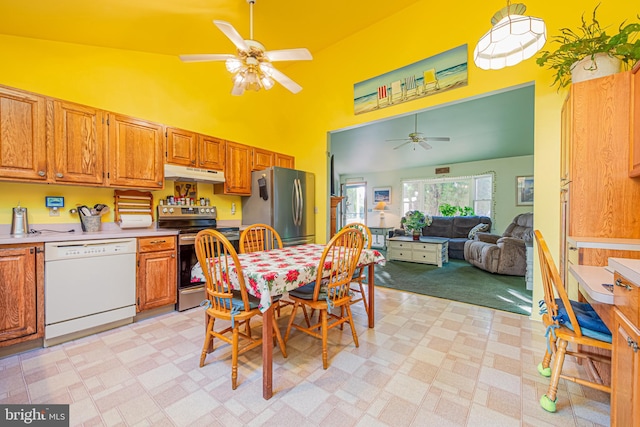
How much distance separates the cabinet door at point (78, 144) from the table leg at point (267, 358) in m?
2.27

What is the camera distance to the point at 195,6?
2463 millimetres

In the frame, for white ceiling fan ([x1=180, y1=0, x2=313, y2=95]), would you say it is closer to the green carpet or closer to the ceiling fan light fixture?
the ceiling fan light fixture

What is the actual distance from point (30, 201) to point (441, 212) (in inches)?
302

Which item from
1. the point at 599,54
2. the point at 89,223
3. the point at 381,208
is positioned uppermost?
the point at 599,54

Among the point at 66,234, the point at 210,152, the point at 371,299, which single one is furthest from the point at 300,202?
the point at 66,234

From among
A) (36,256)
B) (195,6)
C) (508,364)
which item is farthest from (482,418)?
(195,6)

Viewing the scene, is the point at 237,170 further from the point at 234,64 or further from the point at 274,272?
the point at 274,272

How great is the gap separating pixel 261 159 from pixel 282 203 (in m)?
0.82

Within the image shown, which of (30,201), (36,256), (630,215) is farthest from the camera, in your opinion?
(30,201)

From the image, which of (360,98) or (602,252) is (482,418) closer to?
(602,252)

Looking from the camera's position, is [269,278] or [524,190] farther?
[524,190]

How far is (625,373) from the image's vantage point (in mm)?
937

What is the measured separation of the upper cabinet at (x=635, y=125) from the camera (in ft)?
5.40

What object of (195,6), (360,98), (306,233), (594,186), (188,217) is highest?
(195,6)
